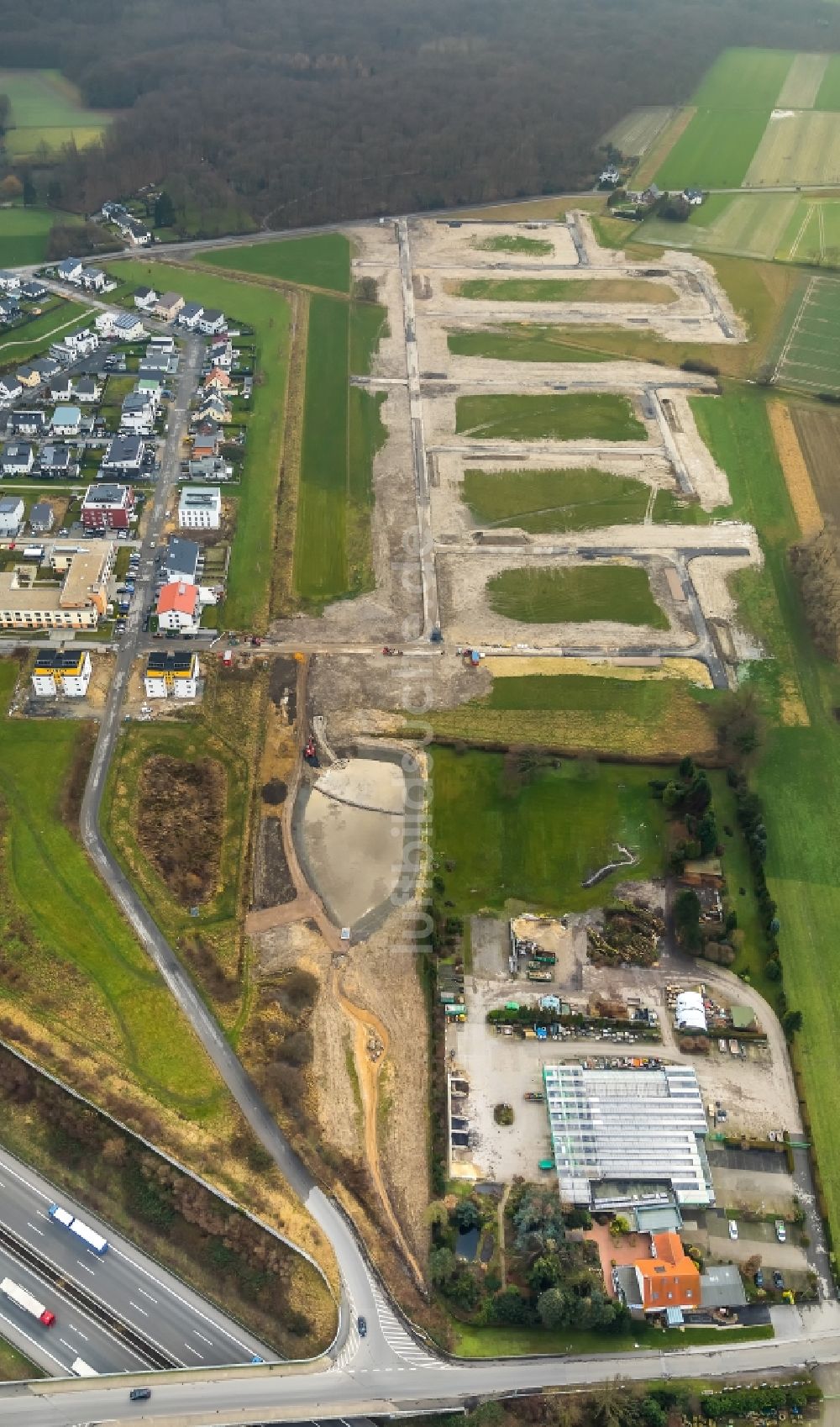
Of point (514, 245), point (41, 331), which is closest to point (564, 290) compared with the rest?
point (514, 245)

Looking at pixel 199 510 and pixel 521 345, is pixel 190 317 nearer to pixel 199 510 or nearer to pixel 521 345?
pixel 521 345

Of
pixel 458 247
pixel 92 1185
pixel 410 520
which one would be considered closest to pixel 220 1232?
pixel 92 1185

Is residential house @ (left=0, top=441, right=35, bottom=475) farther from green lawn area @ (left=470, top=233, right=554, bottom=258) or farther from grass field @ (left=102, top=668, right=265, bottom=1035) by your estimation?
green lawn area @ (left=470, top=233, right=554, bottom=258)

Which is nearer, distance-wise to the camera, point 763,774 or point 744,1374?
point 744,1374

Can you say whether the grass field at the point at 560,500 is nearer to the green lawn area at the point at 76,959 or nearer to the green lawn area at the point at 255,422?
the green lawn area at the point at 255,422

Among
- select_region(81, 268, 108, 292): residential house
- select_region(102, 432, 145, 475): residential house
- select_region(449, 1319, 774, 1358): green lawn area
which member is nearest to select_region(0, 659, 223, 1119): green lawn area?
select_region(449, 1319, 774, 1358): green lawn area

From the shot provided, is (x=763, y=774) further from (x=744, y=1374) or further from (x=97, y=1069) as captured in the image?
(x=97, y=1069)
